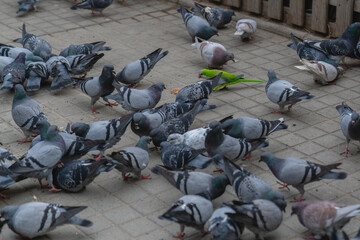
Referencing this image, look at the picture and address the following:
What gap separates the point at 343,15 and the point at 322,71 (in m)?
1.77

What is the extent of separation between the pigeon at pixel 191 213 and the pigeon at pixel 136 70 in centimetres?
370

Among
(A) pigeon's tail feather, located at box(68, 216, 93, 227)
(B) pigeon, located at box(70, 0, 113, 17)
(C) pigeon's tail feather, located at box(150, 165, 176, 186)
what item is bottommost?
(A) pigeon's tail feather, located at box(68, 216, 93, 227)

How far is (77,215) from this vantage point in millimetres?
6203

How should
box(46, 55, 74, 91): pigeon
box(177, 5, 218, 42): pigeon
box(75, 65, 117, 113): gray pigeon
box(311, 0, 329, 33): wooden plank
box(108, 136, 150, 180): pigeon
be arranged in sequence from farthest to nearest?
box(177, 5, 218, 42): pigeon → box(311, 0, 329, 33): wooden plank → box(46, 55, 74, 91): pigeon → box(75, 65, 117, 113): gray pigeon → box(108, 136, 150, 180): pigeon

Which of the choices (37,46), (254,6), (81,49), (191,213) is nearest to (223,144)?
(191,213)

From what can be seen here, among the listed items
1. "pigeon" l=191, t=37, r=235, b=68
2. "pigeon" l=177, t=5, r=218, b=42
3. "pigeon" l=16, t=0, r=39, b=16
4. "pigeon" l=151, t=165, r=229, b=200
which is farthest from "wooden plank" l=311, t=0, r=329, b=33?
"pigeon" l=16, t=0, r=39, b=16

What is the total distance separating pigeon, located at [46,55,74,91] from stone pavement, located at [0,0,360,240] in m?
0.18

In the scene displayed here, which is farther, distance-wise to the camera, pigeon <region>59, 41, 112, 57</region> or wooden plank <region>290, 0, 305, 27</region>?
wooden plank <region>290, 0, 305, 27</region>

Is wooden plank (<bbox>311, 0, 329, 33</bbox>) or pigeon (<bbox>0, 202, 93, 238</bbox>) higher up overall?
wooden plank (<bbox>311, 0, 329, 33</bbox>)

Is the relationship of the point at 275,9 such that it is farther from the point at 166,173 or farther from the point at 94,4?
the point at 166,173

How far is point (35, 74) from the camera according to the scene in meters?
9.18

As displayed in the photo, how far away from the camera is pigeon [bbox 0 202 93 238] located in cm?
561

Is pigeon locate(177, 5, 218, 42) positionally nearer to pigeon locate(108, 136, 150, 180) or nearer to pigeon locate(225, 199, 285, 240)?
pigeon locate(108, 136, 150, 180)

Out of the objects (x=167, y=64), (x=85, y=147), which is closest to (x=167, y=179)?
(x=85, y=147)
